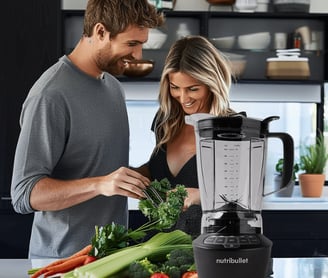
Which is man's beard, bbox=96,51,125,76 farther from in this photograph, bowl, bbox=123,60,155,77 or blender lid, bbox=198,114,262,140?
bowl, bbox=123,60,155,77

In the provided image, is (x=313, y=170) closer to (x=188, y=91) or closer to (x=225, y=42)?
(x=225, y=42)

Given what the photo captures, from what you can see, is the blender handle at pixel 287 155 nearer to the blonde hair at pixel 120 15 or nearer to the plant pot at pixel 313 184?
the blonde hair at pixel 120 15

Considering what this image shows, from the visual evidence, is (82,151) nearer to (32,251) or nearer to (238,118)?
(32,251)

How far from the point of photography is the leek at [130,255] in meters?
2.21

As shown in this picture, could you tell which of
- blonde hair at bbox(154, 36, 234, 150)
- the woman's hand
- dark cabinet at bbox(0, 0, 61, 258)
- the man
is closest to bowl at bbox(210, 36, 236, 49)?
dark cabinet at bbox(0, 0, 61, 258)

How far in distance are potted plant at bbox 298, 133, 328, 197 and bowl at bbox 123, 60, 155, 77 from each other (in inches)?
44.7

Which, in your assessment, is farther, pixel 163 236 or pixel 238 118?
pixel 163 236

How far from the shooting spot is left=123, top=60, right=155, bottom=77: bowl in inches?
209

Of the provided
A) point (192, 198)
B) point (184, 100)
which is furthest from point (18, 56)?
point (192, 198)

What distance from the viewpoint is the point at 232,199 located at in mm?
1991

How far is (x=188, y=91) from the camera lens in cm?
304

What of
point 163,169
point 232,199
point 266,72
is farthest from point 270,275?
point 266,72

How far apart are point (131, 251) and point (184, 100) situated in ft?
2.87

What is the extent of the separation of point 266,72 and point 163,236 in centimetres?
328
